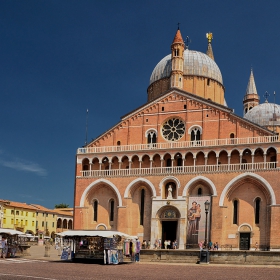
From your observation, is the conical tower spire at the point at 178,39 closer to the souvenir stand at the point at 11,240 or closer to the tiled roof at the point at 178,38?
the tiled roof at the point at 178,38

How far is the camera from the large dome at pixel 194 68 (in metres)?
57.0

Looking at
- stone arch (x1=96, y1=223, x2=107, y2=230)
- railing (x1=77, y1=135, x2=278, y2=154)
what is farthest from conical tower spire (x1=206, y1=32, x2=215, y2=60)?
stone arch (x1=96, y1=223, x2=107, y2=230)

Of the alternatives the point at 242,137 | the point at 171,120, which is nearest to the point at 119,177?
the point at 171,120

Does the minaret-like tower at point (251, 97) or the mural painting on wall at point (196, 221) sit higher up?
the minaret-like tower at point (251, 97)

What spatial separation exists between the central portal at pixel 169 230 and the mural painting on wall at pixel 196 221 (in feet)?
5.59

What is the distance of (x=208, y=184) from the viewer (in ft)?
142

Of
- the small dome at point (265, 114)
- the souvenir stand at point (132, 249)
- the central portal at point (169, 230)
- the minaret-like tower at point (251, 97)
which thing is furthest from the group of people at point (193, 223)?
the minaret-like tower at point (251, 97)

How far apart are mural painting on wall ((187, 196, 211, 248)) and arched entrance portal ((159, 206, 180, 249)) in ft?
4.14

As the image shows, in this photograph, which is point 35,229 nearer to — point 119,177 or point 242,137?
point 119,177

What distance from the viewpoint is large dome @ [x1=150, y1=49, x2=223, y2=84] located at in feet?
187

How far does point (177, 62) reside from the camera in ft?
170

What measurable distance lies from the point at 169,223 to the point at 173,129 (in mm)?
8781

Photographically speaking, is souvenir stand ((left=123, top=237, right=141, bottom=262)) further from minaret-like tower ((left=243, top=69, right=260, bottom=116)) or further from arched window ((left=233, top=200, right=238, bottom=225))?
minaret-like tower ((left=243, top=69, right=260, bottom=116))

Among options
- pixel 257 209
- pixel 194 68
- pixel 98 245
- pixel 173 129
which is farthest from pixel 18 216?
pixel 98 245
